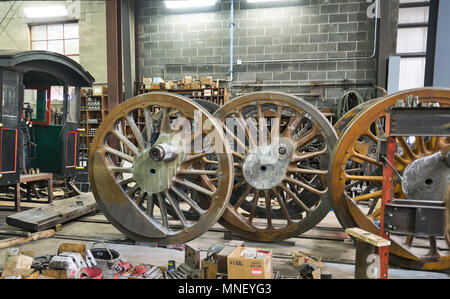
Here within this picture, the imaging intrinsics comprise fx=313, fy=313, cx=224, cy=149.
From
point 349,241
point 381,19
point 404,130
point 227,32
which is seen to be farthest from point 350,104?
point 404,130

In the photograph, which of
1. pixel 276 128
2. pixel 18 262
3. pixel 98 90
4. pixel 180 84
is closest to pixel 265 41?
pixel 180 84

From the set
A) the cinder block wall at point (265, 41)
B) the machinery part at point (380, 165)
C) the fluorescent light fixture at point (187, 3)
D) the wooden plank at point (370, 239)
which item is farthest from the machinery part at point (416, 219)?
the fluorescent light fixture at point (187, 3)

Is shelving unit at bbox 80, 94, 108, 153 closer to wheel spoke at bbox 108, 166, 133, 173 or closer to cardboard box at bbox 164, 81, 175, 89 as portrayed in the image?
cardboard box at bbox 164, 81, 175, 89

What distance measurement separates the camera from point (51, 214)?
4.35 metres

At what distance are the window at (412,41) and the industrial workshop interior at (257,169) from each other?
0.06 metres

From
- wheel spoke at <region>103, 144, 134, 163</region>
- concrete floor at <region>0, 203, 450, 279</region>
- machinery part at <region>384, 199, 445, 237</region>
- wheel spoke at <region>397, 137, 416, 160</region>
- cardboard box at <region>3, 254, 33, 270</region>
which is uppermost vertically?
wheel spoke at <region>397, 137, 416, 160</region>

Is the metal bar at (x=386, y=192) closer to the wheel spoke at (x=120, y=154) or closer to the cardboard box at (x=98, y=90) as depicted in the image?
the wheel spoke at (x=120, y=154)

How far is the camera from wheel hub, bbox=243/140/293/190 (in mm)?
3652

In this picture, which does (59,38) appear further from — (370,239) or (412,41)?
(370,239)

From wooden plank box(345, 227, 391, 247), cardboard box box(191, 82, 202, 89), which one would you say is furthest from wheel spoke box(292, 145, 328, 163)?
cardboard box box(191, 82, 202, 89)

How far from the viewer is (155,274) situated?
9.03ft

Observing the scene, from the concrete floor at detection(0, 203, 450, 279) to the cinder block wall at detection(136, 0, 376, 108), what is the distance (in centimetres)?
613
